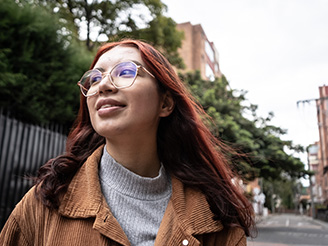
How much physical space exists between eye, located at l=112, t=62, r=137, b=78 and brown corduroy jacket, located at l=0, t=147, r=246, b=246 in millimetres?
485

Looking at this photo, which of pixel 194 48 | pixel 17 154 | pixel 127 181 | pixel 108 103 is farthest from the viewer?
pixel 194 48

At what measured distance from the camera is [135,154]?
181cm

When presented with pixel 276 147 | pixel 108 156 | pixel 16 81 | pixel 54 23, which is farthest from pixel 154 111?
pixel 276 147

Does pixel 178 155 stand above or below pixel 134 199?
above

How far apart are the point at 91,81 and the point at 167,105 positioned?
0.45 meters

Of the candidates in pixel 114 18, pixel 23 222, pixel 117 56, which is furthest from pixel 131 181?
pixel 114 18

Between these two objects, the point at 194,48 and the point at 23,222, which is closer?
the point at 23,222

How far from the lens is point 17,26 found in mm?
5094

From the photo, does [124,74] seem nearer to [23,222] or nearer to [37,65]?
[23,222]

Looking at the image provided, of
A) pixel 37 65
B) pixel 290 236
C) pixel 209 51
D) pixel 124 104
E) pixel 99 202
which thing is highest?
pixel 209 51

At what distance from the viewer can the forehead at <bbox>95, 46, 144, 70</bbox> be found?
1.77 metres

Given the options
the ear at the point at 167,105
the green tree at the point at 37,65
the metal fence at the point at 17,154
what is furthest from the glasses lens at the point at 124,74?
the green tree at the point at 37,65

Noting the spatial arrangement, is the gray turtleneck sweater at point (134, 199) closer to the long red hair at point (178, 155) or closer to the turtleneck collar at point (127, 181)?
the turtleneck collar at point (127, 181)

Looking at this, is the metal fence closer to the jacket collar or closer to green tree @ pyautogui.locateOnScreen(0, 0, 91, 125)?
green tree @ pyautogui.locateOnScreen(0, 0, 91, 125)
